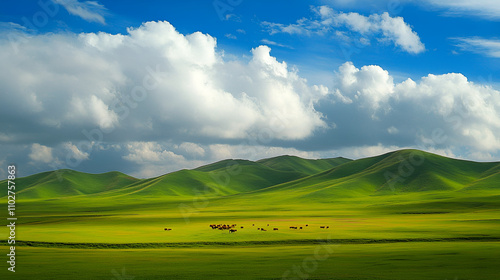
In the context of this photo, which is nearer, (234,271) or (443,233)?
(234,271)

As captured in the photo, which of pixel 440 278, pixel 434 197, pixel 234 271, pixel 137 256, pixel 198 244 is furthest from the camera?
pixel 434 197

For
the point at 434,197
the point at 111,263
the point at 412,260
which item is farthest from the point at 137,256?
the point at 434,197

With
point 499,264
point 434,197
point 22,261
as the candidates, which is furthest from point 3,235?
point 434,197

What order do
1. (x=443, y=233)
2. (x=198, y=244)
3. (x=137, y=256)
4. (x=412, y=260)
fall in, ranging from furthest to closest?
1. (x=443, y=233)
2. (x=198, y=244)
3. (x=137, y=256)
4. (x=412, y=260)

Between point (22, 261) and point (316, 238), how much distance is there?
Answer: 35467 mm

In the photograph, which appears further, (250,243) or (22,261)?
(250,243)

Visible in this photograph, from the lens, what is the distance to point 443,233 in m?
62.7

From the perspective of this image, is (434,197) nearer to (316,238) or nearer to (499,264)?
(316,238)

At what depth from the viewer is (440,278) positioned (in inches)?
1205

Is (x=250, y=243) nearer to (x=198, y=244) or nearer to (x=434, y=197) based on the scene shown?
(x=198, y=244)

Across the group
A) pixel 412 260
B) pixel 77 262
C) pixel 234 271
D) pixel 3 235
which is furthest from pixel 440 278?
pixel 3 235

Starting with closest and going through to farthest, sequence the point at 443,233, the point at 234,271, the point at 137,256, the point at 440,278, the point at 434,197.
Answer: the point at 440,278 → the point at 234,271 → the point at 137,256 → the point at 443,233 → the point at 434,197

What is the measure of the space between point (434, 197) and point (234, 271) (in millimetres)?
175154

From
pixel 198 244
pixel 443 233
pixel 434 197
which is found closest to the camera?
pixel 198 244
